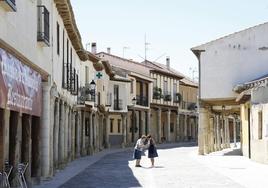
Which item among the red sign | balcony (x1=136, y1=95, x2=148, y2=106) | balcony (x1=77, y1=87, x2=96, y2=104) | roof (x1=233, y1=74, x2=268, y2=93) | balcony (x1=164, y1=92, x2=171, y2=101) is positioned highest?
balcony (x1=164, y1=92, x2=171, y2=101)

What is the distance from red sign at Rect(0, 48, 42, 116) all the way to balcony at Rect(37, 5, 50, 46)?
3.19 feet

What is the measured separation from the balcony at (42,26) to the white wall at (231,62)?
19.0 metres

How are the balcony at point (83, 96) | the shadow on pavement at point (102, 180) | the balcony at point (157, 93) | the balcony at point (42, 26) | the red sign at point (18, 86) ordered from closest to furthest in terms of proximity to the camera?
the red sign at point (18, 86), the balcony at point (42, 26), the shadow on pavement at point (102, 180), the balcony at point (83, 96), the balcony at point (157, 93)

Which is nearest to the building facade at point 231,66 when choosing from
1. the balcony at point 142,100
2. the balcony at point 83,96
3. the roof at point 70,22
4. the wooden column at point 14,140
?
the balcony at point 83,96

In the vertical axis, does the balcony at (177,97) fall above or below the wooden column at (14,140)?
above

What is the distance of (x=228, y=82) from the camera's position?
35281mm

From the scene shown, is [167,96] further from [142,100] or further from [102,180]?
[102,180]

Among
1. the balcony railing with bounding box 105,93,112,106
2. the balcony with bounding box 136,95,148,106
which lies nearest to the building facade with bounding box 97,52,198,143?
the balcony with bounding box 136,95,148,106

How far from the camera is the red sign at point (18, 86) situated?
480 inches

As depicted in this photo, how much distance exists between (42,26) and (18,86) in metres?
4.00

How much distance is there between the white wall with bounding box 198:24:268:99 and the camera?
1362 inches

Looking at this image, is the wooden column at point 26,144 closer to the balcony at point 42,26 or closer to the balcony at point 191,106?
the balcony at point 42,26

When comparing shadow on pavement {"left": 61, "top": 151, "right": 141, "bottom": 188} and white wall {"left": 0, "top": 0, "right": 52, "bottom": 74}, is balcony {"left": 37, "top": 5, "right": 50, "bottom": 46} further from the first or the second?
shadow on pavement {"left": 61, "top": 151, "right": 141, "bottom": 188}

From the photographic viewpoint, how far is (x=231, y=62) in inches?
1385
